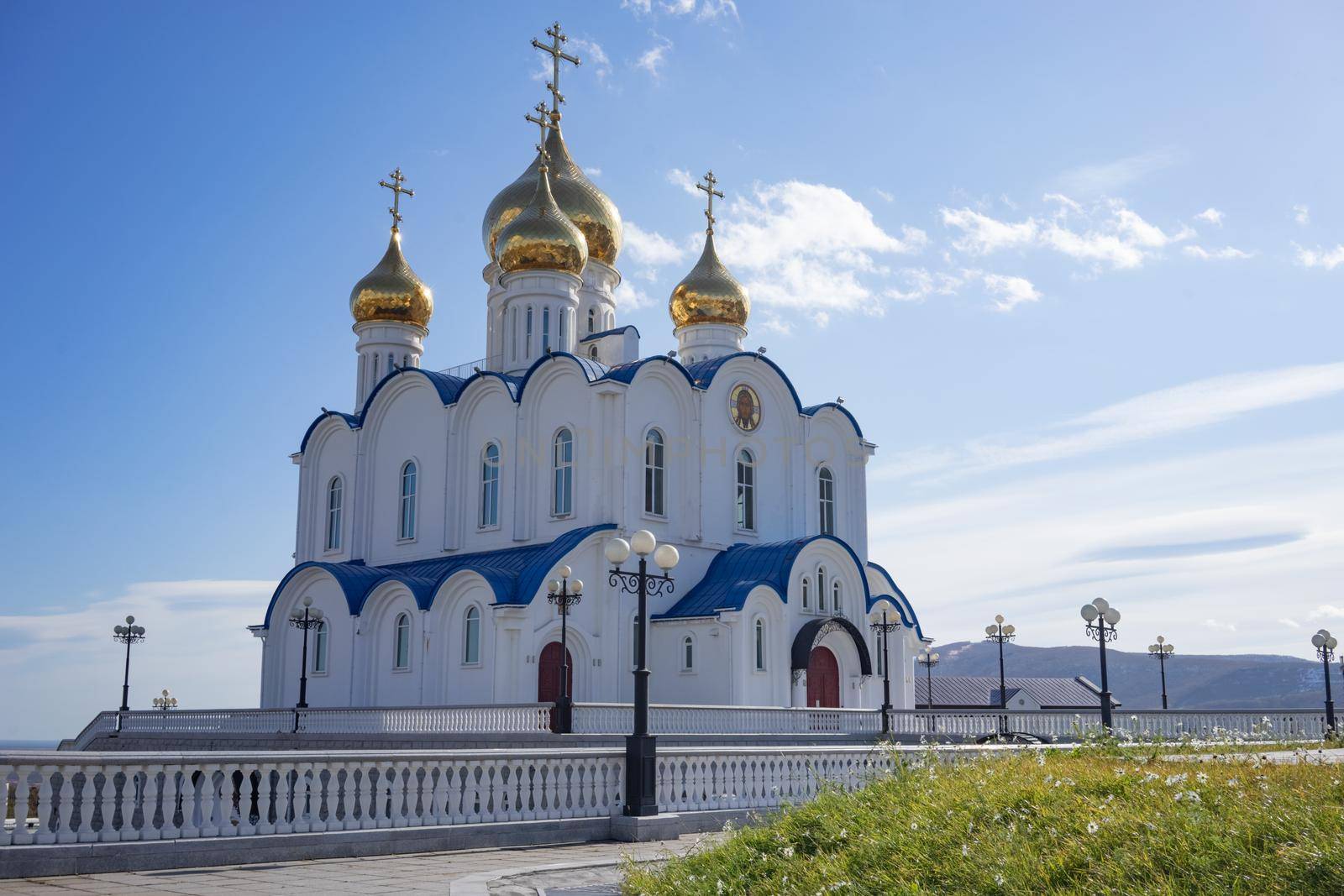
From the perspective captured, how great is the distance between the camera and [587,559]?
87.6 ft

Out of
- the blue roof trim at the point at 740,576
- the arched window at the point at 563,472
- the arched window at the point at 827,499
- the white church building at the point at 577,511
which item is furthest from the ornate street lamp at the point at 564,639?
the arched window at the point at 827,499

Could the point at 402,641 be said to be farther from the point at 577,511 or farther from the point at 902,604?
the point at 902,604

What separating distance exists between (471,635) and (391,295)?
14.2 m

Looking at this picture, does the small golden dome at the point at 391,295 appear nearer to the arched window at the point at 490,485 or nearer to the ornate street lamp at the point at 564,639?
the arched window at the point at 490,485

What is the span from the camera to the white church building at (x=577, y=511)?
2650 cm

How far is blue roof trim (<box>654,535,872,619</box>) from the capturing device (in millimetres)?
26438

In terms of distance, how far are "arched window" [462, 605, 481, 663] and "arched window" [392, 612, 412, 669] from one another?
1896 millimetres

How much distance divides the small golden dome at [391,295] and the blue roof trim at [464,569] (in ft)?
29.4

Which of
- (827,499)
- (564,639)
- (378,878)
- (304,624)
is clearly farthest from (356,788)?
(827,499)

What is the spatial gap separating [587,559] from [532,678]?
282 cm

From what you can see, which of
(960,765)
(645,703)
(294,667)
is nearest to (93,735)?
(294,667)

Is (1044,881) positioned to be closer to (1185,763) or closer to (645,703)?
(1185,763)

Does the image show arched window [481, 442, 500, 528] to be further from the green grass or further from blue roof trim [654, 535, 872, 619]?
the green grass

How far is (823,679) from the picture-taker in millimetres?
28266
